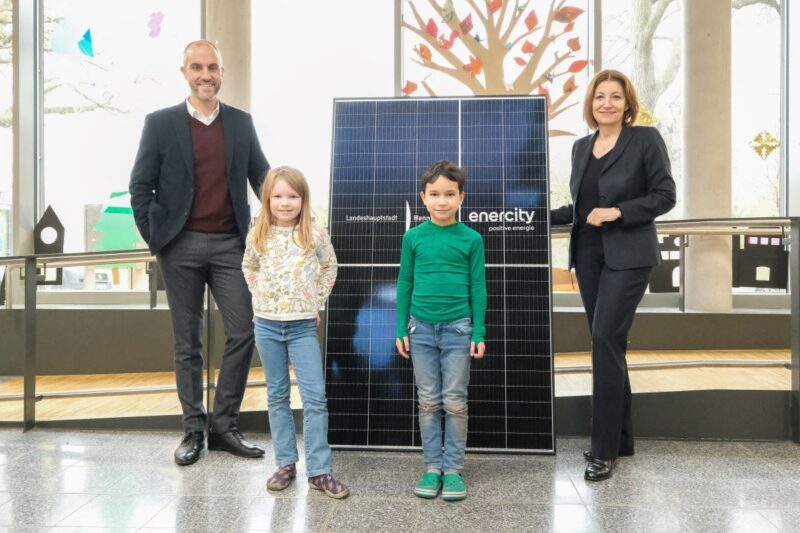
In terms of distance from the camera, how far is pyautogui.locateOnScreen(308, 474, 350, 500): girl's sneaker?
2299 mm

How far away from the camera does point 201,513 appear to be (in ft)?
7.08

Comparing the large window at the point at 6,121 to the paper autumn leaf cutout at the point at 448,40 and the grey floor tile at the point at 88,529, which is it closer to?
the paper autumn leaf cutout at the point at 448,40

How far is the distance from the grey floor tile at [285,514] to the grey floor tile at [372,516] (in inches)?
1.5

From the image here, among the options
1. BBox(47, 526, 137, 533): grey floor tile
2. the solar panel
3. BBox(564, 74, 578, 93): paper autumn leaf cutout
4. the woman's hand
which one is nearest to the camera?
BBox(47, 526, 137, 533): grey floor tile

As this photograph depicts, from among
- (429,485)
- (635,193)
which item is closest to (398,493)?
(429,485)

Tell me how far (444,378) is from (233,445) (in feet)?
3.45

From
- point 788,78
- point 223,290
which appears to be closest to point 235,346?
point 223,290

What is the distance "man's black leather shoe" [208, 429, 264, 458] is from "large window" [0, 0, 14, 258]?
4.27 m

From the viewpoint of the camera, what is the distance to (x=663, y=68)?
5945mm

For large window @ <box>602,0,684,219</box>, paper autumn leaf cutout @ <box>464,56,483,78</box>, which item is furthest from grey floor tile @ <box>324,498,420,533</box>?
large window @ <box>602,0,684,219</box>

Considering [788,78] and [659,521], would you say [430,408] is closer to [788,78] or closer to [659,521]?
[659,521]

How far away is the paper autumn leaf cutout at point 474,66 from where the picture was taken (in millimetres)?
5902

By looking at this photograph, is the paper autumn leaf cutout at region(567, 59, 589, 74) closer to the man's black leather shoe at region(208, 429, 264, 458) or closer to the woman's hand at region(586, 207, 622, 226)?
the woman's hand at region(586, 207, 622, 226)

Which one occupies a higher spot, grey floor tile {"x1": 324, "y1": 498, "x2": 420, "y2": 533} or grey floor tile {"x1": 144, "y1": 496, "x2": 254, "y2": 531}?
grey floor tile {"x1": 144, "y1": 496, "x2": 254, "y2": 531}
